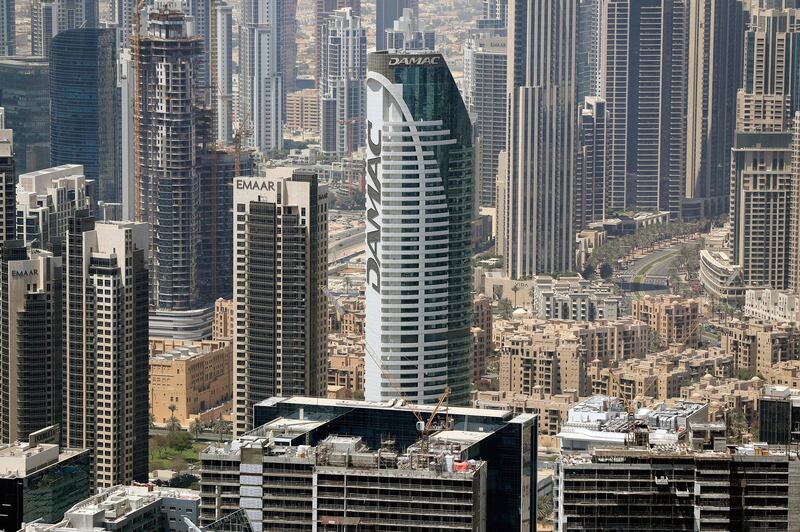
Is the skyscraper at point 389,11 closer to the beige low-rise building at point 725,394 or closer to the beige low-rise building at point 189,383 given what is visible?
the beige low-rise building at point 189,383

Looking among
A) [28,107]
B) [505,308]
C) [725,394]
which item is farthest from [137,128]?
[725,394]

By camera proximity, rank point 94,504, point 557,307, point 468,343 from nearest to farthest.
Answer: point 94,504, point 468,343, point 557,307

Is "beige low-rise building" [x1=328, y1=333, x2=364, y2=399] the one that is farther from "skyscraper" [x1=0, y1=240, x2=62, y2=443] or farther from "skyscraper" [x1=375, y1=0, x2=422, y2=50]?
"skyscraper" [x1=375, y1=0, x2=422, y2=50]

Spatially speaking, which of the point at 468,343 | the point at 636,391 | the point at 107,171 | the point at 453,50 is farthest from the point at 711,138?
the point at 468,343

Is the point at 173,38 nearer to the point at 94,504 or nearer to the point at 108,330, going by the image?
the point at 108,330

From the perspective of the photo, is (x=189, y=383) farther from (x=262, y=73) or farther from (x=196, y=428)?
(x=262, y=73)

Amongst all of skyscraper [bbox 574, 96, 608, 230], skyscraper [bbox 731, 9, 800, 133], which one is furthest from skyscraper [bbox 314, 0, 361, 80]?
skyscraper [bbox 731, 9, 800, 133]
